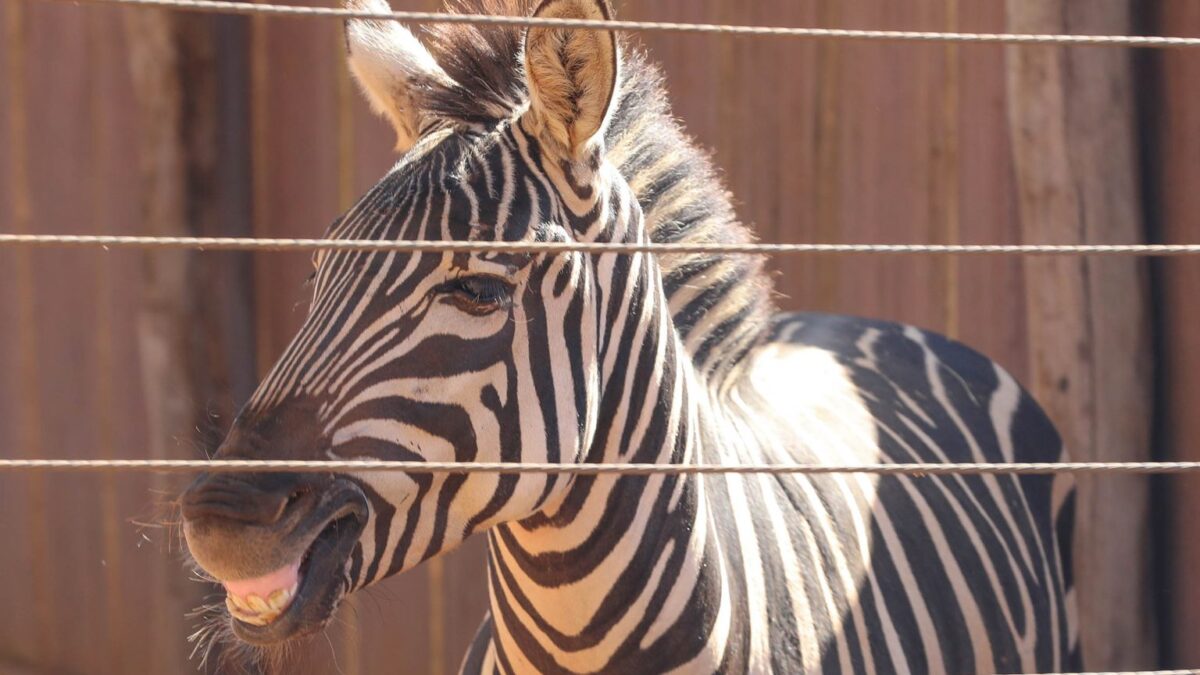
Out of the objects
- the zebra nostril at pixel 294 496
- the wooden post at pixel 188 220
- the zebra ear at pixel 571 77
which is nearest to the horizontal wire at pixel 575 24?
the zebra ear at pixel 571 77

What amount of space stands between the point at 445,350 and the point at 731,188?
2.51m

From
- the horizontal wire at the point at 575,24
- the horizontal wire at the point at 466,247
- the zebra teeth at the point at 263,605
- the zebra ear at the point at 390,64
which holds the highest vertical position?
the zebra ear at the point at 390,64

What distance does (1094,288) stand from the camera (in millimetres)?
3582

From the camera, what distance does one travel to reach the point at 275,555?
1717 millimetres

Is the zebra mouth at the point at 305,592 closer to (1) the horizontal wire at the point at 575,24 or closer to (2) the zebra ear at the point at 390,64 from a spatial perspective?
(1) the horizontal wire at the point at 575,24

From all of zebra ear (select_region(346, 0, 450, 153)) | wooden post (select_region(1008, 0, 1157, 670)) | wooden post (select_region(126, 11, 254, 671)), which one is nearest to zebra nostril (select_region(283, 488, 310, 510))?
zebra ear (select_region(346, 0, 450, 153))

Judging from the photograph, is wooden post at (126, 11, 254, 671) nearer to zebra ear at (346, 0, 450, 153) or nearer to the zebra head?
zebra ear at (346, 0, 450, 153)

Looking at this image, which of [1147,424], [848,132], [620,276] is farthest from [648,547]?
[848,132]

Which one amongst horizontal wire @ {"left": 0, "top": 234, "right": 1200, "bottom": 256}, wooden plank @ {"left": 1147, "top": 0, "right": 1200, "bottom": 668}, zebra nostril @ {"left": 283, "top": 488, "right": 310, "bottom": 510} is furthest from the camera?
wooden plank @ {"left": 1147, "top": 0, "right": 1200, "bottom": 668}

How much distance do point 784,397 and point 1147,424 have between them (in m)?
1.17

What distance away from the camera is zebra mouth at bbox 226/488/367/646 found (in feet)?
5.74

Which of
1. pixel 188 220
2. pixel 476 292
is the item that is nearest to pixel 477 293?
pixel 476 292

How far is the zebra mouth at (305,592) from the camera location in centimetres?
175

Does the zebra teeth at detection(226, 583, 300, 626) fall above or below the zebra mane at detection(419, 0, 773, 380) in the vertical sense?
below
